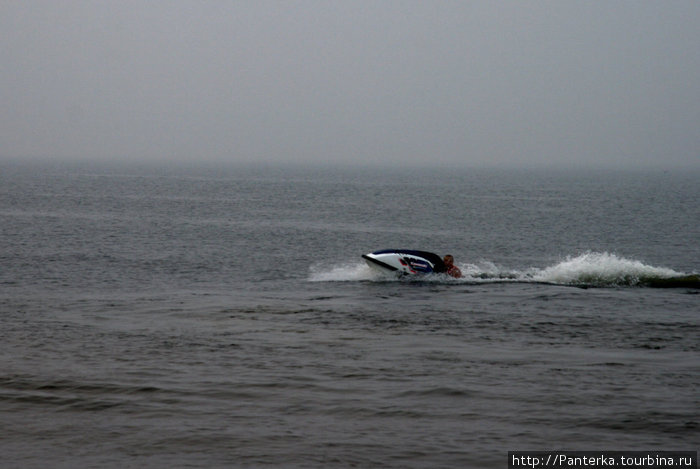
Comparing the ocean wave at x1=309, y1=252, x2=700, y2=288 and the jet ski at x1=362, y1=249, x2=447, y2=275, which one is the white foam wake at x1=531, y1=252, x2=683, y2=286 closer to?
the ocean wave at x1=309, y1=252, x2=700, y2=288

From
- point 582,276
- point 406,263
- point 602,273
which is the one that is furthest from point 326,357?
point 602,273

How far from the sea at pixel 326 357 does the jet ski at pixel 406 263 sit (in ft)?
1.49

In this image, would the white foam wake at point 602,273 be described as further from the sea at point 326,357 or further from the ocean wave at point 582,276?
the sea at point 326,357

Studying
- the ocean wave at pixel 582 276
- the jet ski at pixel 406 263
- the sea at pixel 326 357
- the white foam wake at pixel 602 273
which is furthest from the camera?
the white foam wake at pixel 602 273

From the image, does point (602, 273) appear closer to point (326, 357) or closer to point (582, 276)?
point (582, 276)

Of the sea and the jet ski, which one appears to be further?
the jet ski

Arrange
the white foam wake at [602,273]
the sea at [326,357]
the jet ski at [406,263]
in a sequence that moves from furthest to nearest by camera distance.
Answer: the white foam wake at [602,273] < the jet ski at [406,263] < the sea at [326,357]

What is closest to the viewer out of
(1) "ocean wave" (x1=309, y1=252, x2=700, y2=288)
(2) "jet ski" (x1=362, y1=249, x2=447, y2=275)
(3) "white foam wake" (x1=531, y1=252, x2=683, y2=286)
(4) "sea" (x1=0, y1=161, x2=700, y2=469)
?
(4) "sea" (x1=0, y1=161, x2=700, y2=469)

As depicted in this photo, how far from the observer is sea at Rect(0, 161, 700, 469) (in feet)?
51.8

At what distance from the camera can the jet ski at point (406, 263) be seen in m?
34.9

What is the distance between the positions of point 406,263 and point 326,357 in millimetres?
13325

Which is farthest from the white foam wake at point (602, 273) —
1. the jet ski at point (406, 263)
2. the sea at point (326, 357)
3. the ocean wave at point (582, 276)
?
the jet ski at point (406, 263)

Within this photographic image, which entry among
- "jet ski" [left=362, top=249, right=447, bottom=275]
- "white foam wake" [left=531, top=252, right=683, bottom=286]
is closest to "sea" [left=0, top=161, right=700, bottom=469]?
"white foam wake" [left=531, top=252, right=683, bottom=286]

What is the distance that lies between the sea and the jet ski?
455 millimetres
